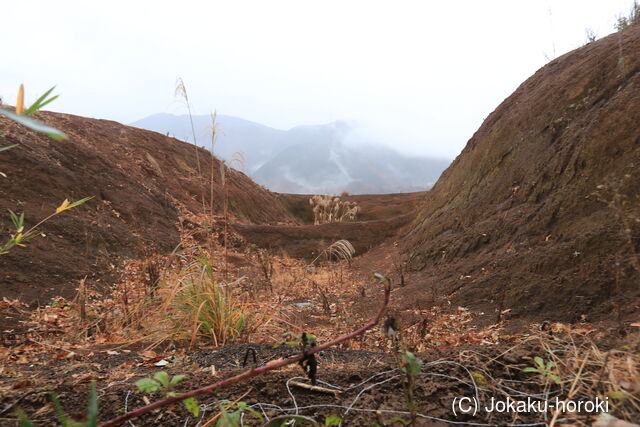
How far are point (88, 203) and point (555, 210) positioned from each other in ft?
29.9

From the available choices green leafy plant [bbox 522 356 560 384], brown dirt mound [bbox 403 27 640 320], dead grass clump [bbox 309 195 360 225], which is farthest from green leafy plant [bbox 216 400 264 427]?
dead grass clump [bbox 309 195 360 225]

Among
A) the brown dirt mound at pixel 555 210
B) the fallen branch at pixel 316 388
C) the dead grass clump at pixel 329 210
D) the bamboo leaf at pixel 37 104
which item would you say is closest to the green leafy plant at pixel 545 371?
the fallen branch at pixel 316 388

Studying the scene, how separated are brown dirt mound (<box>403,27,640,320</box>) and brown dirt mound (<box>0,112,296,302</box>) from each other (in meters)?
3.67

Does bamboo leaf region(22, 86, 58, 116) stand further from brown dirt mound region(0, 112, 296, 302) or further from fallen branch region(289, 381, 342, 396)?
brown dirt mound region(0, 112, 296, 302)

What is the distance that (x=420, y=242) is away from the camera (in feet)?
27.3

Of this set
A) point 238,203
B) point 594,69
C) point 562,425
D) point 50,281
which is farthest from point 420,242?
point 238,203

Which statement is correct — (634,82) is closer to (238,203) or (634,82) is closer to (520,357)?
(520,357)

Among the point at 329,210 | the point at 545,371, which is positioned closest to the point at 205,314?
the point at 545,371

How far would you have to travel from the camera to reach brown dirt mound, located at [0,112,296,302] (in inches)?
201

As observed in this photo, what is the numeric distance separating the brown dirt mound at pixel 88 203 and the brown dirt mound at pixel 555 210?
3.67m

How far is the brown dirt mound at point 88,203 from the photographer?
5.10 m

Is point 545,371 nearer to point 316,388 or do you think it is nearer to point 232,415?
point 316,388

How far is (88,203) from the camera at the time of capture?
836 centimetres

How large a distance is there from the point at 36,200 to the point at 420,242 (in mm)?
7869
